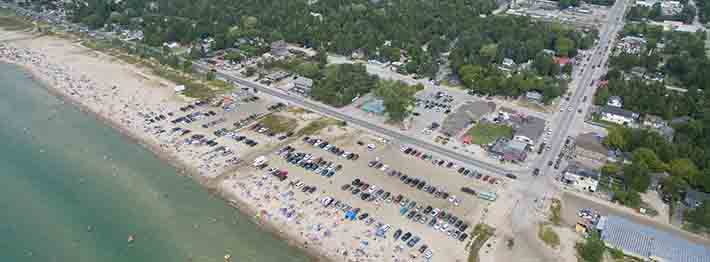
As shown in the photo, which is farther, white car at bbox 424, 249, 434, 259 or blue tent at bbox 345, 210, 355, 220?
blue tent at bbox 345, 210, 355, 220

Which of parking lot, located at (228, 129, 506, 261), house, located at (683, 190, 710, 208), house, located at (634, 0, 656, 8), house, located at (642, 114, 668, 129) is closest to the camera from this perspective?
parking lot, located at (228, 129, 506, 261)

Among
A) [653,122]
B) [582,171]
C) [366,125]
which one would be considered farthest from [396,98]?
[653,122]

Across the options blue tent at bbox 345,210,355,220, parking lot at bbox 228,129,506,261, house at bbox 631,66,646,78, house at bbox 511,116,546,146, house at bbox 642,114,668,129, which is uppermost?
house at bbox 631,66,646,78

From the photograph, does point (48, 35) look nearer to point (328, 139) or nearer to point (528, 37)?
point (328, 139)

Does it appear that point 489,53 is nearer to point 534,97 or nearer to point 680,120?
point 534,97

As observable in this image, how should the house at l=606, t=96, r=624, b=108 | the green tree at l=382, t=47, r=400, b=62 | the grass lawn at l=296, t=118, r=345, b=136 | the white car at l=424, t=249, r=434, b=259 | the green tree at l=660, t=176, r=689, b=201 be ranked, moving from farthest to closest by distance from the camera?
1. the green tree at l=382, t=47, r=400, b=62
2. the house at l=606, t=96, r=624, b=108
3. the grass lawn at l=296, t=118, r=345, b=136
4. the green tree at l=660, t=176, r=689, b=201
5. the white car at l=424, t=249, r=434, b=259

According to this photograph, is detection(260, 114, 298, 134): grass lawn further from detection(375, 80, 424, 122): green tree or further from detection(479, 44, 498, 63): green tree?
detection(479, 44, 498, 63): green tree

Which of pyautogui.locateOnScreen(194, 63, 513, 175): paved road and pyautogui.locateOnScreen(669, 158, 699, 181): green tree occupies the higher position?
pyautogui.locateOnScreen(669, 158, 699, 181): green tree

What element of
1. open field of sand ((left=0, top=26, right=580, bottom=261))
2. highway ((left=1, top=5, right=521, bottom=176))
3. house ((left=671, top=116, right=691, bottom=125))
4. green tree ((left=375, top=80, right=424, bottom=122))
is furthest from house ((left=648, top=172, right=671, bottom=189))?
green tree ((left=375, top=80, right=424, bottom=122))
